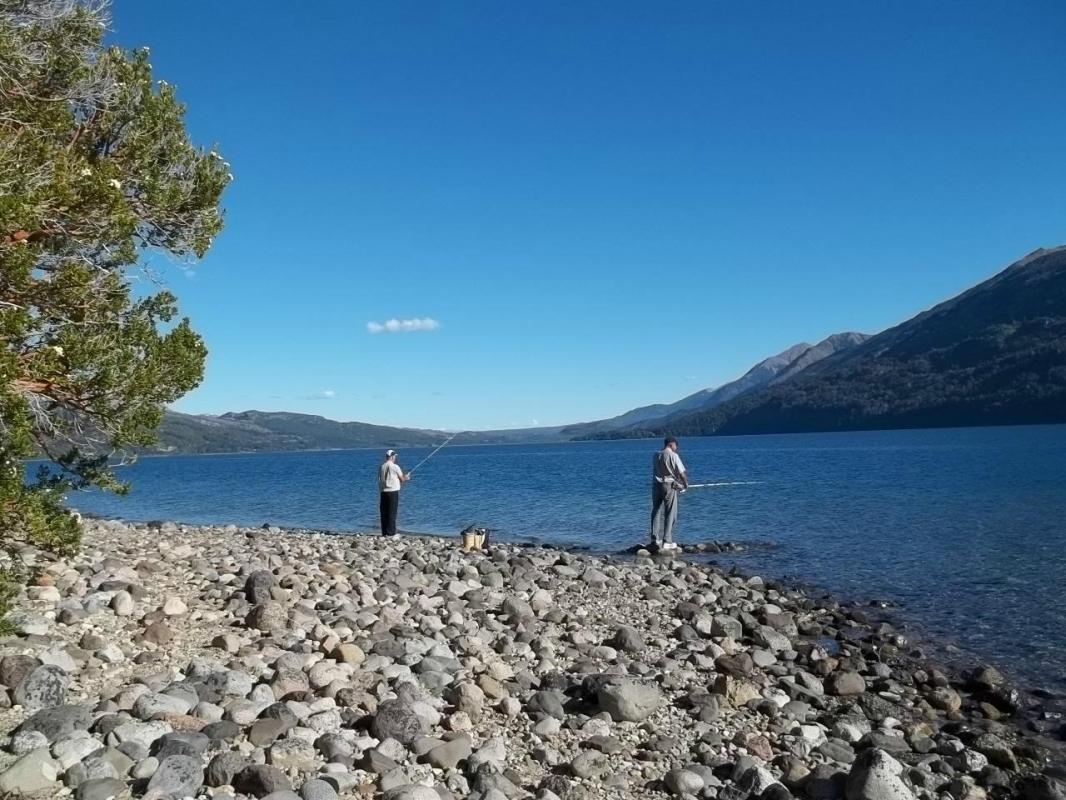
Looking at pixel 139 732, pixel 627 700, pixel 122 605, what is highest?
pixel 122 605

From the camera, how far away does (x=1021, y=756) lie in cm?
964

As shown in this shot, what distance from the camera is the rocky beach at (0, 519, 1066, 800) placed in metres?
7.02

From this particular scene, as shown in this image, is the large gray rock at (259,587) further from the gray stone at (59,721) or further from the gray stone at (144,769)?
the gray stone at (144,769)

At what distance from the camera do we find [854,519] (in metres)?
33.6

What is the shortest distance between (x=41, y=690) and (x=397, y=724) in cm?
329

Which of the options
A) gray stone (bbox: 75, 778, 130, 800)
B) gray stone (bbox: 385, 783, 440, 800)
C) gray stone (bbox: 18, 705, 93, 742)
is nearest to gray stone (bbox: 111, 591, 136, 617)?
gray stone (bbox: 18, 705, 93, 742)

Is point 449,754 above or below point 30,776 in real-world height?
below

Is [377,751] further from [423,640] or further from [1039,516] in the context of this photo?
[1039,516]

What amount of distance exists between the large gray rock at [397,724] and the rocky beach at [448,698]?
2cm

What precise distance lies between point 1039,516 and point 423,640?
29956mm

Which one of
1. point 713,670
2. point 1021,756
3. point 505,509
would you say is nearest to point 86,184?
point 713,670

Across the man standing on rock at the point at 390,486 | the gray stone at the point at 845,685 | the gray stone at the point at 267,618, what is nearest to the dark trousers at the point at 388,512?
the man standing on rock at the point at 390,486

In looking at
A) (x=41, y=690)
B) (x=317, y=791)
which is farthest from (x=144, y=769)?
(x=41, y=690)

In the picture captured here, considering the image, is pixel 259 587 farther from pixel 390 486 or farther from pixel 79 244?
pixel 390 486
